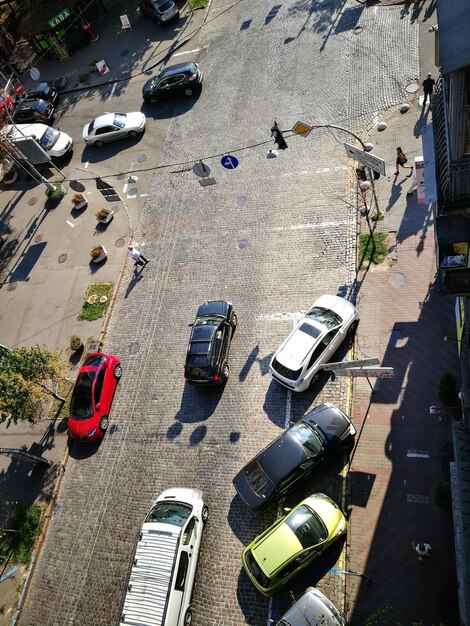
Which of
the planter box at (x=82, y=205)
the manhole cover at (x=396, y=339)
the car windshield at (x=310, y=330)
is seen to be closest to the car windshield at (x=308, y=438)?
the car windshield at (x=310, y=330)

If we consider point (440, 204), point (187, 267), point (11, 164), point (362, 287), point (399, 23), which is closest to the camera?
point (440, 204)

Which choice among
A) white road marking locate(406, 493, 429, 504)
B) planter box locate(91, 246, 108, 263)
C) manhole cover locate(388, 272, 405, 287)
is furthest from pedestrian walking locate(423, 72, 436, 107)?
planter box locate(91, 246, 108, 263)

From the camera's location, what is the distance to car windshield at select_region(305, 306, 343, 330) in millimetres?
18531

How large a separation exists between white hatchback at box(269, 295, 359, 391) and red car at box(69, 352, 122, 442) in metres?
7.86

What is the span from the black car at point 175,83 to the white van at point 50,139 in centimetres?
639

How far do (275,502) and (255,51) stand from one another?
28.7 metres

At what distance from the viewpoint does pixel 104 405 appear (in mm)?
20906

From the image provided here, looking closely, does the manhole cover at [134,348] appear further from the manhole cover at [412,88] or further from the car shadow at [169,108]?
the manhole cover at [412,88]

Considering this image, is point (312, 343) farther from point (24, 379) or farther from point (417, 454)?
point (24, 379)

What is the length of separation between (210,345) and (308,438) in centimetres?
574

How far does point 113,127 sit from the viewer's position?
1194 inches

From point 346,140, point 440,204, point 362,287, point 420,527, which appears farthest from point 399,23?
point 420,527

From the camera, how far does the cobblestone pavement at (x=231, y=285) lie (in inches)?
679

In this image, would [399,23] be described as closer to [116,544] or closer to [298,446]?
[298,446]
